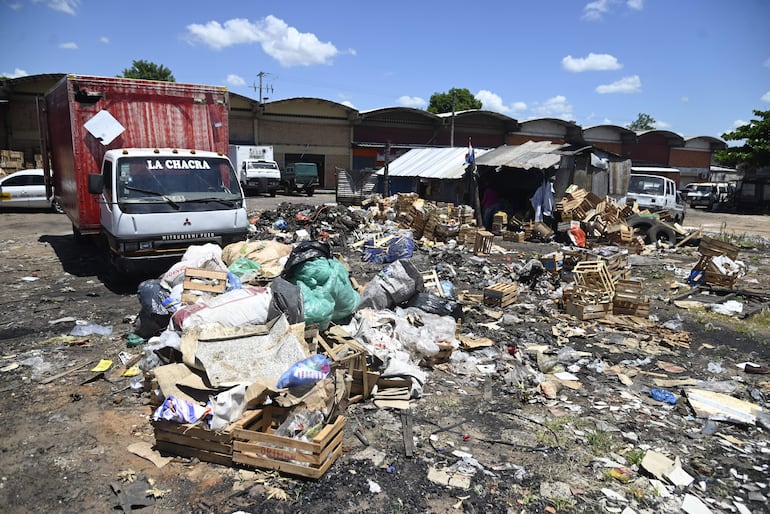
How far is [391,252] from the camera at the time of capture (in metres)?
11.4

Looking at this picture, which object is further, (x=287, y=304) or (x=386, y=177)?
(x=386, y=177)

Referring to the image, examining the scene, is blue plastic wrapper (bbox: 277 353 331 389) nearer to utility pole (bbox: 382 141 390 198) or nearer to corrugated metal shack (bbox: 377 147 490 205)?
corrugated metal shack (bbox: 377 147 490 205)

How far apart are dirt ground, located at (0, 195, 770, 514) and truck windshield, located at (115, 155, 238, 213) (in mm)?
1568

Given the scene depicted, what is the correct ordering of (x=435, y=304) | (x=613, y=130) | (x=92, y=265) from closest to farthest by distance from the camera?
(x=435, y=304)
(x=92, y=265)
(x=613, y=130)

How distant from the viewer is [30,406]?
4363 millimetres

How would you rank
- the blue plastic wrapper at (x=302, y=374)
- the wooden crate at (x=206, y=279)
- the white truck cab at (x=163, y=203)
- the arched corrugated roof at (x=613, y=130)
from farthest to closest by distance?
the arched corrugated roof at (x=613, y=130)
the white truck cab at (x=163, y=203)
the wooden crate at (x=206, y=279)
the blue plastic wrapper at (x=302, y=374)

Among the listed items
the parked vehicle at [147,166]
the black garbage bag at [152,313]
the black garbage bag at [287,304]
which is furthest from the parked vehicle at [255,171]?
the black garbage bag at [287,304]

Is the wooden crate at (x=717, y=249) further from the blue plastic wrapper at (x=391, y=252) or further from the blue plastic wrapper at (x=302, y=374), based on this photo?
the blue plastic wrapper at (x=302, y=374)

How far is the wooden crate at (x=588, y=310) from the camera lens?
7.54 metres

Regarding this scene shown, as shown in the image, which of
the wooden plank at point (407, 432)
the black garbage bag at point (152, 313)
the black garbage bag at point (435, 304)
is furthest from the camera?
the black garbage bag at point (435, 304)

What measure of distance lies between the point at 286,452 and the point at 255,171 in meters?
24.4

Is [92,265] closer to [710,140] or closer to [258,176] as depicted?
[258,176]

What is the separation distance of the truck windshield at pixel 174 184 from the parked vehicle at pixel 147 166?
0.01m

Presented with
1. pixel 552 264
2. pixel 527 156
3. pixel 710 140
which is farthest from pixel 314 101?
pixel 710 140
